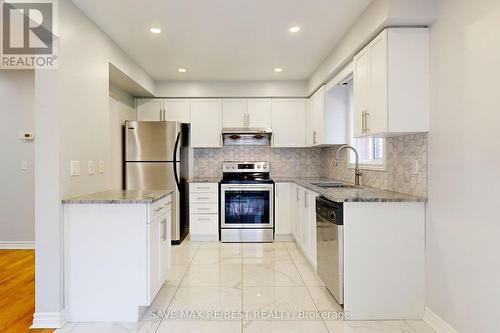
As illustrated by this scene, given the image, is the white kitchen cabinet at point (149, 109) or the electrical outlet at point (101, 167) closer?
the electrical outlet at point (101, 167)

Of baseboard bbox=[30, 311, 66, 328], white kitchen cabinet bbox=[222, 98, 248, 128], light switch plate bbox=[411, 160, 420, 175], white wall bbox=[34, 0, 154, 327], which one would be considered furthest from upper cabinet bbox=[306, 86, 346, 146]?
baseboard bbox=[30, 311, 66, 328]

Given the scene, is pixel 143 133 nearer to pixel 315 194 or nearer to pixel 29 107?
pixel 29 107

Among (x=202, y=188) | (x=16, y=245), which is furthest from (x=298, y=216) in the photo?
(x=16, y=245)

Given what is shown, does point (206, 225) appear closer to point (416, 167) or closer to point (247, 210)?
point (247, 210)

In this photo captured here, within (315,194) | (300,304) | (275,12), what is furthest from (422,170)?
(275,12)

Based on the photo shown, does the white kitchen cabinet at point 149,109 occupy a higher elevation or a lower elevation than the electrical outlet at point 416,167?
higher

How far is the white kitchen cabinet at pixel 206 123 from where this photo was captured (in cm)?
488

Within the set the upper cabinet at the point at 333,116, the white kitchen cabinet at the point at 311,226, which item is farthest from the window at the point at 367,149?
the white kitchen cabinet at the point at 311,226

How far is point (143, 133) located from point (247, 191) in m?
1.72

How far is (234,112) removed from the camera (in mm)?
4906

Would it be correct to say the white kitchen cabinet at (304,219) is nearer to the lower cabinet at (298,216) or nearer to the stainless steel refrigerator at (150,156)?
the lower cabinet at (298,216)

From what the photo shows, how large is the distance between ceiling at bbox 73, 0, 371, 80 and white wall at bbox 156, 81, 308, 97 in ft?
1.94

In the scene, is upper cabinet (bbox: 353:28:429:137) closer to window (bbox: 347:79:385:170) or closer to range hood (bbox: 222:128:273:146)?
window (bbox: 347:79:385:170)

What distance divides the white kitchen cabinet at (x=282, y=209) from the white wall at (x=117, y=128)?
90.0 inches
